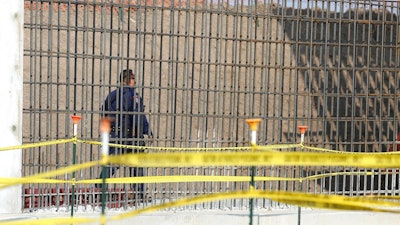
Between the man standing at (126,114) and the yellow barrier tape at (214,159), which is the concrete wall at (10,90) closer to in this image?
the man standing at (126,114)

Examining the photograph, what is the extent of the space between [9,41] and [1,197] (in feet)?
4.98

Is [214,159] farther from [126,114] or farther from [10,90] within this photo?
[126,114]

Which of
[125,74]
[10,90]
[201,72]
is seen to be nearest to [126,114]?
[125,74]

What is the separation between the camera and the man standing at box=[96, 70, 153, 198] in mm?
9742

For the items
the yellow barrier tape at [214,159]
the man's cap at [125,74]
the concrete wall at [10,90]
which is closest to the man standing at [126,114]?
the man's cap at [125,74]

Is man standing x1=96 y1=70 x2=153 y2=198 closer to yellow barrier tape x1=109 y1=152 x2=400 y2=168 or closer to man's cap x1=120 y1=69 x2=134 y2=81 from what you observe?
man's cap x1=120 y1=69 x2=134 y2=81

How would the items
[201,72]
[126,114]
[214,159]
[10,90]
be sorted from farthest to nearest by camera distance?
1. [201,72]
2. [126,114]
3. [10,90]
4. [214,159]

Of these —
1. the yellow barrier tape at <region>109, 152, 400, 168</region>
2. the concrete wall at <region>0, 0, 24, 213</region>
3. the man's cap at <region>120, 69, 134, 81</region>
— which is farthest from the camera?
the man's cap at <region>120, 69, 134, 81</region>

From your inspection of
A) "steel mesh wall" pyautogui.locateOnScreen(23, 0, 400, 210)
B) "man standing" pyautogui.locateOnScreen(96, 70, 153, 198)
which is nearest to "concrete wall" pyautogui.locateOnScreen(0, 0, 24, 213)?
"steel mesh wall" pyautogui.locateOnScreen(23, 0, 400, 210)

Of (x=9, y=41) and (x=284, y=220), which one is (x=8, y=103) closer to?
(x=9, y=41)

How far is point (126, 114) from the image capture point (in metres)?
9.79

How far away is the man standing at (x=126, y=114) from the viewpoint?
32.0ft

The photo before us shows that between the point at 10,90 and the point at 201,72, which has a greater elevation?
the point at 201,72

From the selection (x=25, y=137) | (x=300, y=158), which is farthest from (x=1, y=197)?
(x=300, y=158)
